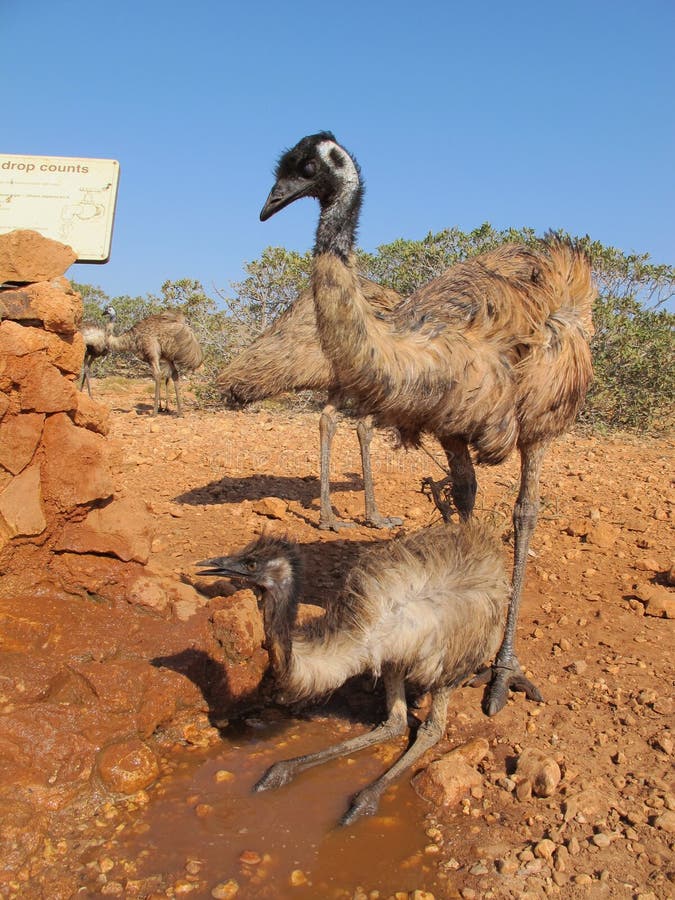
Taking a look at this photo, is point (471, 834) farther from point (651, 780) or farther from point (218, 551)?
point (218, 551)

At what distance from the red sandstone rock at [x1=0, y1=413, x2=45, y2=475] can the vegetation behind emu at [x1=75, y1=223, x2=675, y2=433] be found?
8.28 meters

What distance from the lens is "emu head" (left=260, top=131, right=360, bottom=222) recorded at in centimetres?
362

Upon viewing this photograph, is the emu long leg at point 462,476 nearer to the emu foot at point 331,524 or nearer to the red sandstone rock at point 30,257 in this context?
the emu foot at point 331,524

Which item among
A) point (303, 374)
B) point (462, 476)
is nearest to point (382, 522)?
point (303, 374)

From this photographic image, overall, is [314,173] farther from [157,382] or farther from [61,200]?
[157,382]

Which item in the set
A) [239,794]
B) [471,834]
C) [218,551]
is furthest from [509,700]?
[218,551]

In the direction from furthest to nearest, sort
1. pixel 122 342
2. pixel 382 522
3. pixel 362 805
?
pixel 122 342 → pixel 382 522 → pixel 362 805

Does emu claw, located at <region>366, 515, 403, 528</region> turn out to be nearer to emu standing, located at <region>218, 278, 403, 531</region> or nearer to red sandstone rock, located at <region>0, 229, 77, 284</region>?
emu standing, located at <region>218, 278, 403, 531</region>

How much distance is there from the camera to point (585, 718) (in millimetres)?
3832

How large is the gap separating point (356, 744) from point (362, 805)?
401 mm

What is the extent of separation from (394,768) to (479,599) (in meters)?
0.87

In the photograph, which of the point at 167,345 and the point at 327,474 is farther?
the point at 167,345

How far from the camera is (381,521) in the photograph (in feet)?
22.8

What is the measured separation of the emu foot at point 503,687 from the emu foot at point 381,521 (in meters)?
2.67
